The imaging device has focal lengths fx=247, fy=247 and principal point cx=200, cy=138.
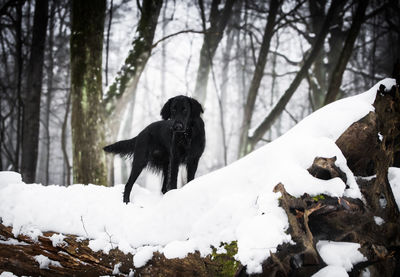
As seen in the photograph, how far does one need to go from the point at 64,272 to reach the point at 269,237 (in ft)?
4.95

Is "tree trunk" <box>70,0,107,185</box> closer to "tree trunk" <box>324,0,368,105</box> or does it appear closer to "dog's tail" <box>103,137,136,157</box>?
"dog's tail" <box>103,137,136,157</box>

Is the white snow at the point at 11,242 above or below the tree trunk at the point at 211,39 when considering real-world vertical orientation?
below

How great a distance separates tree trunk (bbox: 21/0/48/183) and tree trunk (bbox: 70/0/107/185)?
181cm

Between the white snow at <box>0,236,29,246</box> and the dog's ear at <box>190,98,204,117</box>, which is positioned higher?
the dog's ear at <box>190,98,204,117</box>

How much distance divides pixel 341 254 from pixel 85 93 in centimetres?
399

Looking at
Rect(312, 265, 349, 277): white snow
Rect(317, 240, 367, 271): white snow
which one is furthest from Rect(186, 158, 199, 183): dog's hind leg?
Rect(312, 265, 349, 277): white snow

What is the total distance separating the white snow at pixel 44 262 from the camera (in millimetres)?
1817

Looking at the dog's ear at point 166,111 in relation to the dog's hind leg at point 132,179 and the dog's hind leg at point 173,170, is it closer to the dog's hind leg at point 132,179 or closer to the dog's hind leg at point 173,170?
the dog's hind leg at point 173,170

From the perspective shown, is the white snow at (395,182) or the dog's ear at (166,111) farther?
the dog's ear at (166,111)

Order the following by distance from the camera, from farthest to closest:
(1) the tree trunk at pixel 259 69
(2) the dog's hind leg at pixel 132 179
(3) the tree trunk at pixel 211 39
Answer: (1) the tree trunk at pixel 259 69, (3) the tree trunk at pixel 211 39, (2) the dog's hind leg at pixel 132 179

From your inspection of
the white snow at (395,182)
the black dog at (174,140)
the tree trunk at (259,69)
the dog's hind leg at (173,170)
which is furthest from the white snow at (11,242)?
the tree trunk at (259,69)

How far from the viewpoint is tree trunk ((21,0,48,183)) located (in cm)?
515

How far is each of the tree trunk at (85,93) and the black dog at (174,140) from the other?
0.95 m

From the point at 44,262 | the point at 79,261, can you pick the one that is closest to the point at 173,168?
the point at 79,261
